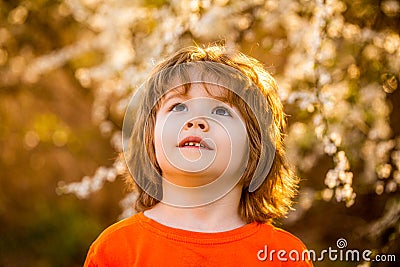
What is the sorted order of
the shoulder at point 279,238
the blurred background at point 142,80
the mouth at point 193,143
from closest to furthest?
the mouth at point 193,143 → the shoulder at point 279,238 → the blurred background at point 142,80

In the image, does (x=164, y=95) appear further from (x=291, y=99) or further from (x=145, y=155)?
(x=291, y=99)

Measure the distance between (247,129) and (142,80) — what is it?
79 cm

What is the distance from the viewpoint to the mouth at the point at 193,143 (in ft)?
5.22

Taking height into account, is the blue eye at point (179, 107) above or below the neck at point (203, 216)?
above

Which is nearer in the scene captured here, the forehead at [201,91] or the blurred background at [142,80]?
the forehead at [201,91]

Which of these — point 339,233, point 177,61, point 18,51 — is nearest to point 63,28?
point 18,51

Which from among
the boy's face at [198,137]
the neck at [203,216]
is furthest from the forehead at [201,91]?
the neck at [203,216]

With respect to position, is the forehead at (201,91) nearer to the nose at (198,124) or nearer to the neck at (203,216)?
the nose at (198,124)

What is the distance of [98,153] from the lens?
4.55 m

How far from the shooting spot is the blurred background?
2.46 meters

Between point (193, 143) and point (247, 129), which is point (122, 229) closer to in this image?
point (193, 143)

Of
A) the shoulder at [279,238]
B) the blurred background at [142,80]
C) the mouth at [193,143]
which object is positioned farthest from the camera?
the blurred background at [142,80]

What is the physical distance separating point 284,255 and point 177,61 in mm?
566

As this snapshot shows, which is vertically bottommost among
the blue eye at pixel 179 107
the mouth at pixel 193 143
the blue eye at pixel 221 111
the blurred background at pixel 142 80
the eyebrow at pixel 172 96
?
the blurred background at pixel 142 80
